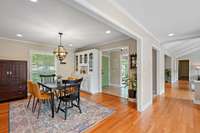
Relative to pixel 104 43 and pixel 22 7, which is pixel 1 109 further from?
pixel 104 43

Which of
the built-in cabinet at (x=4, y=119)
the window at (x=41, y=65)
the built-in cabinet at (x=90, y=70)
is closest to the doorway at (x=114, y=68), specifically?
the built-in cabinet at (x=90, y=70)

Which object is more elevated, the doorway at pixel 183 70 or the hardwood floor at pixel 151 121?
the doorway at pixel 183 70

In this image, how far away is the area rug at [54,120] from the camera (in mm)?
2598

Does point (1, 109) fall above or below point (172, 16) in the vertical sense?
below

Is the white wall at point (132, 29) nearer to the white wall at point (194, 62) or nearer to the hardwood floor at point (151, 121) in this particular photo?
the hardwood floor at point (151, 121)

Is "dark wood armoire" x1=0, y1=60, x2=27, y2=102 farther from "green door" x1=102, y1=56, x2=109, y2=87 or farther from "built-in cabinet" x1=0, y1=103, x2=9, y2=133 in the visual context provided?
"green door" x1=102, y1=56, x2=109, y2=87

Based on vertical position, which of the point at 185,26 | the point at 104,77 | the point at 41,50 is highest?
the point at 185,26

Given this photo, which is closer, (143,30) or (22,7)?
(22,7)

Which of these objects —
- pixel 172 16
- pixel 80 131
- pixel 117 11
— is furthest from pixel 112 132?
pixel 172 16

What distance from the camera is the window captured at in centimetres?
584

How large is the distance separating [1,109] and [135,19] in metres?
4.71

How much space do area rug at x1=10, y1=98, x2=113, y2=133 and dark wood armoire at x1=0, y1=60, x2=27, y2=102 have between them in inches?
40.8

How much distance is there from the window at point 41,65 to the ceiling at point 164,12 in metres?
4.83

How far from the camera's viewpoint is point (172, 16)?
300cm
